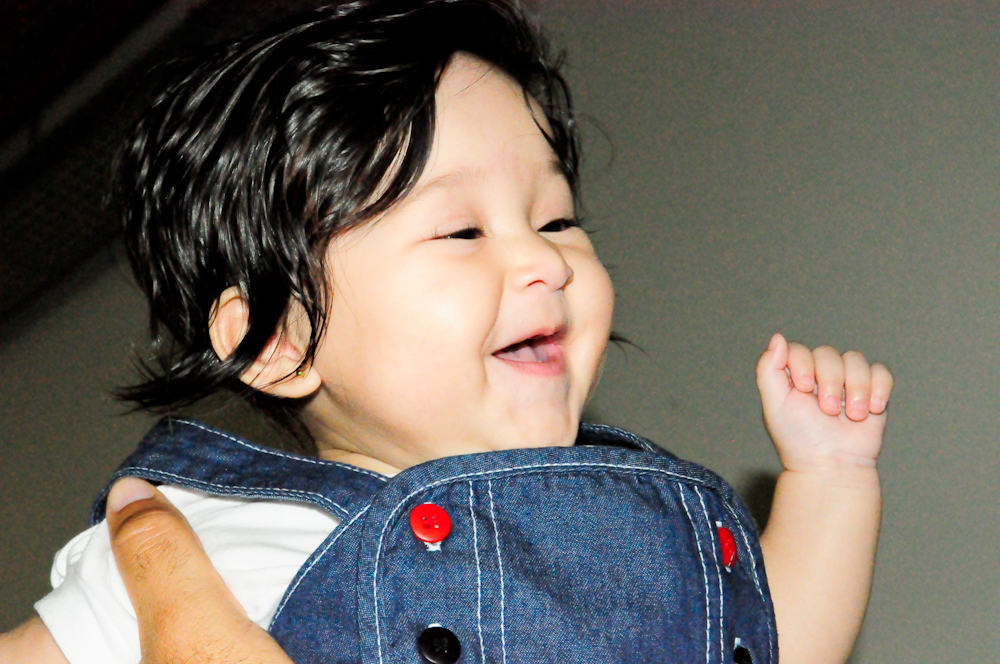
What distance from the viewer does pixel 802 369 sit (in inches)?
25.0

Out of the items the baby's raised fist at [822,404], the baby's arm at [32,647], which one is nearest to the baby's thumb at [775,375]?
the baby's raised fist at [822,404]

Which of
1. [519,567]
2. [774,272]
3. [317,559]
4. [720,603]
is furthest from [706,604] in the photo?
[774,272]

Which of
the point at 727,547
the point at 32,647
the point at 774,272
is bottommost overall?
the point at 32,647

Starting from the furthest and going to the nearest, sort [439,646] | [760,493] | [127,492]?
[760,493] < [127,492] < [439,646]

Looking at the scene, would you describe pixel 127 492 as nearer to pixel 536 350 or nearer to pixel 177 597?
pixel 177 597

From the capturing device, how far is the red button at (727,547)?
1.86 ft

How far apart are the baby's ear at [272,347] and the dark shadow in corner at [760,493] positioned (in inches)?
14.8

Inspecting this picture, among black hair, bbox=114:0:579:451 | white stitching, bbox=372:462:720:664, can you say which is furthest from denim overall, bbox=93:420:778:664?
black hair, bbox=114:0:579:451

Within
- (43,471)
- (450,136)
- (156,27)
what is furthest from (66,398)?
(450,136)

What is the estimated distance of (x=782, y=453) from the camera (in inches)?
25.6

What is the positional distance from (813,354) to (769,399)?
0.04 meters

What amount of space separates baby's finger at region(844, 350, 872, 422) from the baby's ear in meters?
0.34

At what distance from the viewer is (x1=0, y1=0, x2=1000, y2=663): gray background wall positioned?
674mm

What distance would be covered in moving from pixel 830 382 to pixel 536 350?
0.20m
